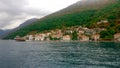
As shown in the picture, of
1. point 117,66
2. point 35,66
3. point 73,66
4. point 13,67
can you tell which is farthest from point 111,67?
point 13,67

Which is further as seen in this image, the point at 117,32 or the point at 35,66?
the point at 117,32

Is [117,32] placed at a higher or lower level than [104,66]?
higher

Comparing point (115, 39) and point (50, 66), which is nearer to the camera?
point (50, 66)

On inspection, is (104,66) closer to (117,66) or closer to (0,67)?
(117,66)

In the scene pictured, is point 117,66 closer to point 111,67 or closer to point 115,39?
point 111,67

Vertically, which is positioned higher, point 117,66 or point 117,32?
point 117,32

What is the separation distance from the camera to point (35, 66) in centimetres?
6328

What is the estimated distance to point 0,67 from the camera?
62406 millimetres

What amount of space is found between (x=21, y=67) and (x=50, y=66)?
7.41m

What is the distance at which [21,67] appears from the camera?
6184 cm

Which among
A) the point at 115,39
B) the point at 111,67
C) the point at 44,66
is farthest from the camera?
the point at 115,39

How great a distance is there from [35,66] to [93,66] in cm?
1498

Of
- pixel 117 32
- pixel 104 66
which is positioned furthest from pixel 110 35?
pixel 104 66

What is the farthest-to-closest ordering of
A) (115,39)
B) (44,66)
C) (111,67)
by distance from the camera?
(115,39)
(44,66)
(111,67)
